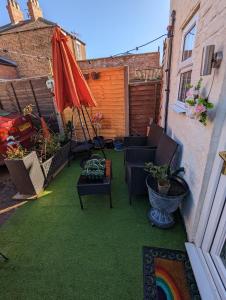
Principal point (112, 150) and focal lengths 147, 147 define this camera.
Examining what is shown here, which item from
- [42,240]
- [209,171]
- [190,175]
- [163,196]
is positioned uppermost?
[209,171]

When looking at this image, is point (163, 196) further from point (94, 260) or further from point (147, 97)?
point (147, 97)

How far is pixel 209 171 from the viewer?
52.5 inches

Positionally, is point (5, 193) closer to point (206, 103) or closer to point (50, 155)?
point (50, 155)

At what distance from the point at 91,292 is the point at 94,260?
278 millimetres

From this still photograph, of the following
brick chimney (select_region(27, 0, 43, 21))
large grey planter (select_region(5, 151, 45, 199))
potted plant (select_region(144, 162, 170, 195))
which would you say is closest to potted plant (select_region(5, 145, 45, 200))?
large grey planter (select_region(5, 151, 45, 199))

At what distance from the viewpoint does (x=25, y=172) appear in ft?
Answer: 8.04

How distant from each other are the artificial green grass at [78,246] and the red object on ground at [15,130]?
1.56 meters

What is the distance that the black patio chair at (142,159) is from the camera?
2.06m

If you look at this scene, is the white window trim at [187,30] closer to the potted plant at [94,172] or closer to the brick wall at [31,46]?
the potted plant at [94,172]

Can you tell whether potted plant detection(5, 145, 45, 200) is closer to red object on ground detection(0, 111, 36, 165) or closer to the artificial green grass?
Answer: the artificial green grass

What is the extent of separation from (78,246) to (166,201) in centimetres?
119

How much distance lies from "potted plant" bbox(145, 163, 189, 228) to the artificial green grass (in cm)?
12

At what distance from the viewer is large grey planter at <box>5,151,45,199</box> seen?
2395 mm

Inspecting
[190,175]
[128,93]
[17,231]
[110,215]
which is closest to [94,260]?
[110,215]
